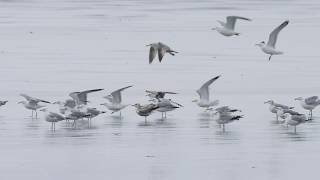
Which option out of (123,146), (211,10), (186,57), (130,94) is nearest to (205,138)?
(123,146)

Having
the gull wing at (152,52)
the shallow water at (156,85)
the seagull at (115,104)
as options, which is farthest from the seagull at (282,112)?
the gull wing at (152,52)

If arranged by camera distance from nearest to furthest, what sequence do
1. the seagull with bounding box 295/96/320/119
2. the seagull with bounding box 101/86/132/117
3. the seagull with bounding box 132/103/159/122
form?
the seagull with bounding box 132/103/159/122, the seagull with bounding box 295/96/320/119, the seagull with bounding box 101/86/132/117

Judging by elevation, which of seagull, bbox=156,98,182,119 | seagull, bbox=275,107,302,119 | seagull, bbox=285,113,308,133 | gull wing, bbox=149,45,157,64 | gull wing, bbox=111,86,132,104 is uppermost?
gull wing, bbox=149,45,157,64

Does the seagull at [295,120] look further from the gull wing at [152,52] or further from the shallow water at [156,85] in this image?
the gull wing at [152,52]

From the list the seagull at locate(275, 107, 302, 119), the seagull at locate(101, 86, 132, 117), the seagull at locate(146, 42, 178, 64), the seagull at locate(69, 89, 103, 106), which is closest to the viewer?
the seagull at locate(275, 107, 302, 119)

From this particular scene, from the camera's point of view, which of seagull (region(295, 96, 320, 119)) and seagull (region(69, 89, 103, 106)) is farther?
seagull (region(69, 89, 103, 106))

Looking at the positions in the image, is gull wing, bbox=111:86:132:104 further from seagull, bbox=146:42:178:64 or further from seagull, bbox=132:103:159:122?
seagull, bbox=146:42:178:64

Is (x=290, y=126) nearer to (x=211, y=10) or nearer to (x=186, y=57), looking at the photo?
(x=186, y=57)

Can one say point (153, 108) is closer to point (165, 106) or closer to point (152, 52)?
point (165, 106)

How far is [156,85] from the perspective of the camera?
73.6ft

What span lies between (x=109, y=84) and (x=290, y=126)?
606 cm

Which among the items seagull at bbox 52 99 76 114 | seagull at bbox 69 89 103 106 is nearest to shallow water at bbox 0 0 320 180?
seagull at bbox 52 99 76 114

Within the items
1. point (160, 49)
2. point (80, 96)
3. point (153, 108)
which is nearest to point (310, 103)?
point (153, 108)

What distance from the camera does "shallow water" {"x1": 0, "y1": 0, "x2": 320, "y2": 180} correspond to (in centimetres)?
1391
